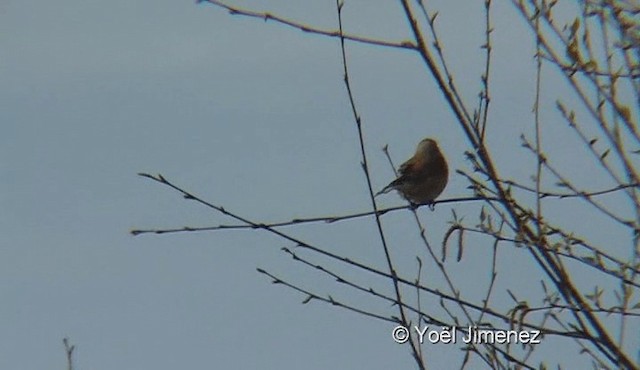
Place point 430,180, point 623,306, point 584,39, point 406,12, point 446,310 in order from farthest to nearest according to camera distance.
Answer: point 430,180 → point 446,310 → point 584,39 → point 623,306 → point 406,12

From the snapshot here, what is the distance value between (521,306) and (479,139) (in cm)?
41

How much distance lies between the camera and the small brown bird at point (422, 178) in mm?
8086

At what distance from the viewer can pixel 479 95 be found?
9.52 feet

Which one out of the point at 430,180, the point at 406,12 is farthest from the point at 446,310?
the point at 430,180

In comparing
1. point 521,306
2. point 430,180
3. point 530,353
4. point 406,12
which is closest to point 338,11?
point 406,12

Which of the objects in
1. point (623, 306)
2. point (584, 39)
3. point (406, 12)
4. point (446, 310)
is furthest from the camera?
point (446, 310)

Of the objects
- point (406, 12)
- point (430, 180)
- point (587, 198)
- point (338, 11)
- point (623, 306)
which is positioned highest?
point (430, 180)

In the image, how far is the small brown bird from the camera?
8.09 metres

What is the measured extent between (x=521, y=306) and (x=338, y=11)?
78 centimetres

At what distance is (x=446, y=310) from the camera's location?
3.16 meters

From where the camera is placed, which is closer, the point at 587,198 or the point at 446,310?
the point at 587,198

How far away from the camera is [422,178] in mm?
8234

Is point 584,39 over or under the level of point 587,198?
over

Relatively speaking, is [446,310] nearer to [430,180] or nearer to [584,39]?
[584,39]
